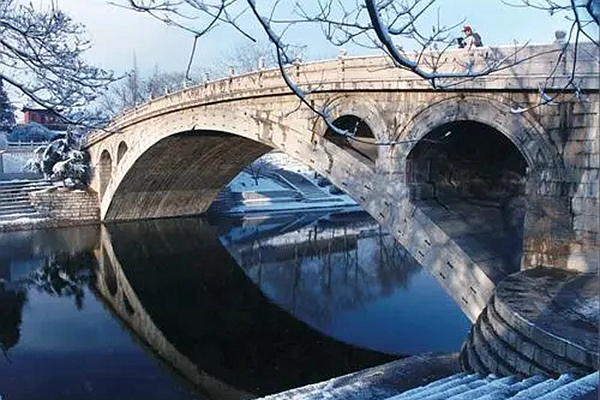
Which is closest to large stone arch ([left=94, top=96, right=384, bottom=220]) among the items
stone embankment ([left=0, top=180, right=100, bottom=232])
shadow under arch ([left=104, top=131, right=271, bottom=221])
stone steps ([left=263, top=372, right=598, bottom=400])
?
shadow under arch ([left=104, top=131, right=271, bottom=221])

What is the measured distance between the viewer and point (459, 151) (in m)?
10.9

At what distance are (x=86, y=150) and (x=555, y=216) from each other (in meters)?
25.2

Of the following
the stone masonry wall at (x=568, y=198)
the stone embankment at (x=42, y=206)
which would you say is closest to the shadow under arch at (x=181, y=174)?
the stone embankment at (x=42, y=206)

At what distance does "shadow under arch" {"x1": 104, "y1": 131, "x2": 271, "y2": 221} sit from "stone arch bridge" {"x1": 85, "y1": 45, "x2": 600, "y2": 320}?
231 inches

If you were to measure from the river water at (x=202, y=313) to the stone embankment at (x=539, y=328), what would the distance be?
14.3ft

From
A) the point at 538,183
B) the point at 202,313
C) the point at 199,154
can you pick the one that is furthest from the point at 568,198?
the point at 199,154

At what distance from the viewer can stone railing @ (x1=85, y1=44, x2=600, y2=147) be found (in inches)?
292

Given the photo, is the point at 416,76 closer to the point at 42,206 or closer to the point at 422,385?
the point at 422,385

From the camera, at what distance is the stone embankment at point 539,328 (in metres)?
5.31

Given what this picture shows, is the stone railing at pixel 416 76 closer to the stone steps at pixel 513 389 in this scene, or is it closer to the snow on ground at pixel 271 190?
the stone steps at pixel 513 389

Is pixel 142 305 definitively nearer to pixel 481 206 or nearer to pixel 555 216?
pixel 481 206

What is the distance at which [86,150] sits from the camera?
28.3 meters

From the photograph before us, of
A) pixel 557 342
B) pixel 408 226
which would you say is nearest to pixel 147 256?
pixel 408 226

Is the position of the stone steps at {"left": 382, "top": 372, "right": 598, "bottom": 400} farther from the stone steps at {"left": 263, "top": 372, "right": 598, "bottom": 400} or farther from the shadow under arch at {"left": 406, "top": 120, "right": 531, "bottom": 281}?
the shadow under arch at {"left": 406, "top": 120, "right": 531, "bottom": 281}
